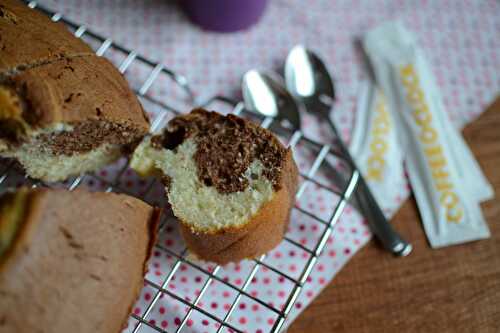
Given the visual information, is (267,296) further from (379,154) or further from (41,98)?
(41,98)

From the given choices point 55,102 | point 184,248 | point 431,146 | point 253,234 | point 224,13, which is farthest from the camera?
point 224,13

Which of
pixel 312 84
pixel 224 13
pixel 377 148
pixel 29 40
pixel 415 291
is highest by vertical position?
pixel 29 40

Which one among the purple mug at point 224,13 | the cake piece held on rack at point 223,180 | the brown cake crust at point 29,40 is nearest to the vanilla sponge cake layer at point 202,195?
the cake piece held on rack at point 223,180

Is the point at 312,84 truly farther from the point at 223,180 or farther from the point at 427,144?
the point at 223,180

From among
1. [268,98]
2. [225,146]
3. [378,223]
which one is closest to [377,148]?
[378,223]

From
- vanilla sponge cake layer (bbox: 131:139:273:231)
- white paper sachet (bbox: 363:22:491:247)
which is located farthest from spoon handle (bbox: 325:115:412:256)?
vanilla sponge cake layer (bbox: 131:139:273:231)

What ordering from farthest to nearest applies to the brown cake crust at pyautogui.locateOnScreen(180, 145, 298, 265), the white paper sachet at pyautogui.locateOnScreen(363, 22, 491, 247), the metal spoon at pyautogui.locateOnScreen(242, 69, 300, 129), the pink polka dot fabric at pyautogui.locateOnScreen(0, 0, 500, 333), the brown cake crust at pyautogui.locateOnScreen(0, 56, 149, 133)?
the metal spoon at pyautogui.locateOnScreen(242, 69, 300, 129), the white paper sachet at pyautogui.locateOnScreen(363, 22, 491, 247), the pink polka dot fabric at pyautogui.locateOnScreen(0, 0, 500, 333), the brown cake crust at pyautogui.locateOnScreen(180, 145, 298, 265), the brown cake crust at pyautogui.locateOnScreen(0, 56, 149, 133)

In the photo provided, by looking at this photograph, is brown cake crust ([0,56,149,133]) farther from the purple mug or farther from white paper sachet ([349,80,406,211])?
white paper sachet ([349,80,406,211])

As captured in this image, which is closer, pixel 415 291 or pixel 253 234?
pixel 253 234

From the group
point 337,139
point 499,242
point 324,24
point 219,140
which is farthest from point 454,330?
point 324,24
